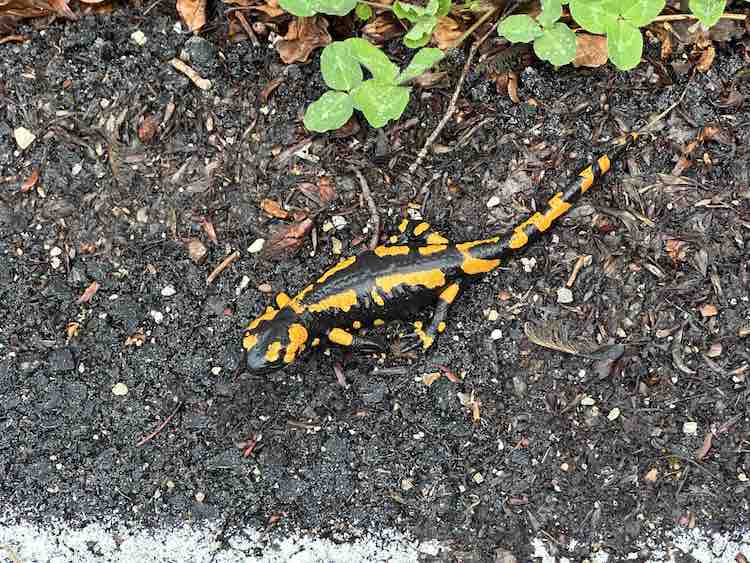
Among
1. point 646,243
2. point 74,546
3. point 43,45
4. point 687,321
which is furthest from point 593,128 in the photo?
point 74,546

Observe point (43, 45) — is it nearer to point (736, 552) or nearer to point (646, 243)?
point (646, 243)

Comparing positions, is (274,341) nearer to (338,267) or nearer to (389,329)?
(338,267)

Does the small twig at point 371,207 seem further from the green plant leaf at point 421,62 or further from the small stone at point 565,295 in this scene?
the small stone at point 565,295

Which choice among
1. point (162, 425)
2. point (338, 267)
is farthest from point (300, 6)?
point (162, 425)

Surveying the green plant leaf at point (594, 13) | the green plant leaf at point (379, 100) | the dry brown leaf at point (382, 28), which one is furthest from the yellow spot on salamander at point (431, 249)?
the green plant leaf at point (594, 13)

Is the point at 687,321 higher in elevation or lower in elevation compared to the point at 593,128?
lower

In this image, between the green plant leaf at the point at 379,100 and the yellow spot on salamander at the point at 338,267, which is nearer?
the green plant leaf at the point at 379,100

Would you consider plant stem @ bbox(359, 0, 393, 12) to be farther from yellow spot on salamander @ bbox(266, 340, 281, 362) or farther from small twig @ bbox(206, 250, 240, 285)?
yellow spot on salamander @ bbox(266, 340, 281, 362)
